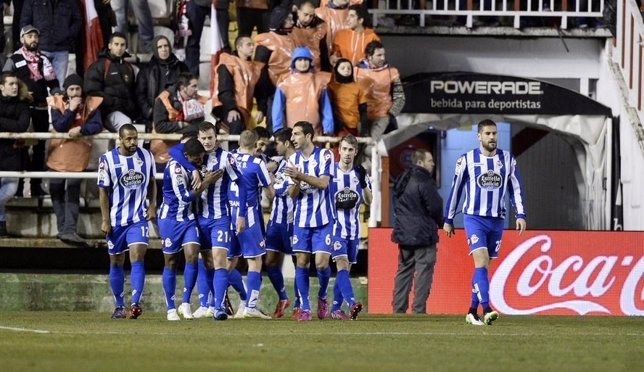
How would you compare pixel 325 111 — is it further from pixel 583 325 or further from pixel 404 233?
pixel 583 325

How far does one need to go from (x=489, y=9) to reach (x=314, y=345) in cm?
1298

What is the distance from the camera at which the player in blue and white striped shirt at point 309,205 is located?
17000 mm

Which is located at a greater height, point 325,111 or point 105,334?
point 325,111

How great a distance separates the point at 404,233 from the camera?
65.6ft

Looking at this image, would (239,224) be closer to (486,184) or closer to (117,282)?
(117,282)

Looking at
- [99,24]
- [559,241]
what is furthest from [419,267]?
[99,24]

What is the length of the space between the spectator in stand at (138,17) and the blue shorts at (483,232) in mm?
7378

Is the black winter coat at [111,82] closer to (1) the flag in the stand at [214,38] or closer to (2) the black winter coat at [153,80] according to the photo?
(2) the black winter coat at [153,80]

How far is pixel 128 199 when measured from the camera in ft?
55.3

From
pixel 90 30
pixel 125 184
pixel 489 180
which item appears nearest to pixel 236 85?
pixel 90 30

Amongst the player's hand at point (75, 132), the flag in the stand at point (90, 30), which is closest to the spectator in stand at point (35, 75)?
the player's hand at point (75, 132)

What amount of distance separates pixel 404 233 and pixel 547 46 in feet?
20.4

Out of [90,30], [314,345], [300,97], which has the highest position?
[90,30]

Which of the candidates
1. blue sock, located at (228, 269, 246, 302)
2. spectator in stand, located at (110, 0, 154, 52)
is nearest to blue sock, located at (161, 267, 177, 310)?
blue sock, located at (228, 269, 246, 302)
